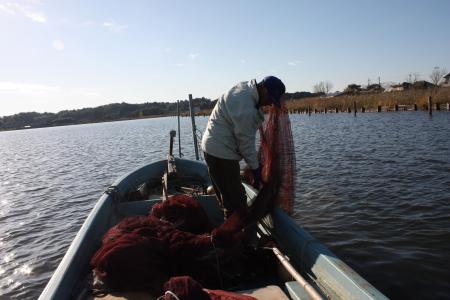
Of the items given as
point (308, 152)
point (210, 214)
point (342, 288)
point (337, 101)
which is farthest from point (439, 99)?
point (342, 288)

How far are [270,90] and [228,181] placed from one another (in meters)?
1.28

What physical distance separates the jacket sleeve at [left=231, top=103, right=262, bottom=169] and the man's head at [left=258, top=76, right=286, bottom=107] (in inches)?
7.0

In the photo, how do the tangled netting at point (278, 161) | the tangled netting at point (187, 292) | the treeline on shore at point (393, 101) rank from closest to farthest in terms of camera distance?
the tangled netting at point (187, 292)
the tangled netting at point (278, 161)
the treeline on shore at point (393, 101)

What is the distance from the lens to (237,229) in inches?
181

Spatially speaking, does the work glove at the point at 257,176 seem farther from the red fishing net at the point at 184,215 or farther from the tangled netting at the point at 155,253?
the red fishing net at the point at 184,215

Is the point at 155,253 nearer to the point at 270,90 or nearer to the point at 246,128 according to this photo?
the point at 246,128

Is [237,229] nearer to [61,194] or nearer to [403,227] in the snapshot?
[403,227]

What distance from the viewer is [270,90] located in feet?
14.6

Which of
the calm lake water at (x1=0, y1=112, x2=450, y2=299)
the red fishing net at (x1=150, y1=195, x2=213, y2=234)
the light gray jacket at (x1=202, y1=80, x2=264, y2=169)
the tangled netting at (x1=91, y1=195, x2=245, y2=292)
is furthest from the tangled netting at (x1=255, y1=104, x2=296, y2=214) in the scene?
the calm lake water at (x1=0, y1=112, x2=450, y2=299)

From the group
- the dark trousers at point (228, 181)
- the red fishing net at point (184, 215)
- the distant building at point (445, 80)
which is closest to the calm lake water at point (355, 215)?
the dark trousers at point (228, 181)

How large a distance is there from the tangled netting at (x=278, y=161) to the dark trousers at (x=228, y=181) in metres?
0.29

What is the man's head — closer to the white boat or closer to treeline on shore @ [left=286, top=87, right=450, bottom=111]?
the white boat

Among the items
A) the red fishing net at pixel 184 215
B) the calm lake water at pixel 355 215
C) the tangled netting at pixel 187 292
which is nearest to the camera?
the tangled netting at pixel 187 292

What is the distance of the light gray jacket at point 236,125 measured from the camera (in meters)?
4.43
